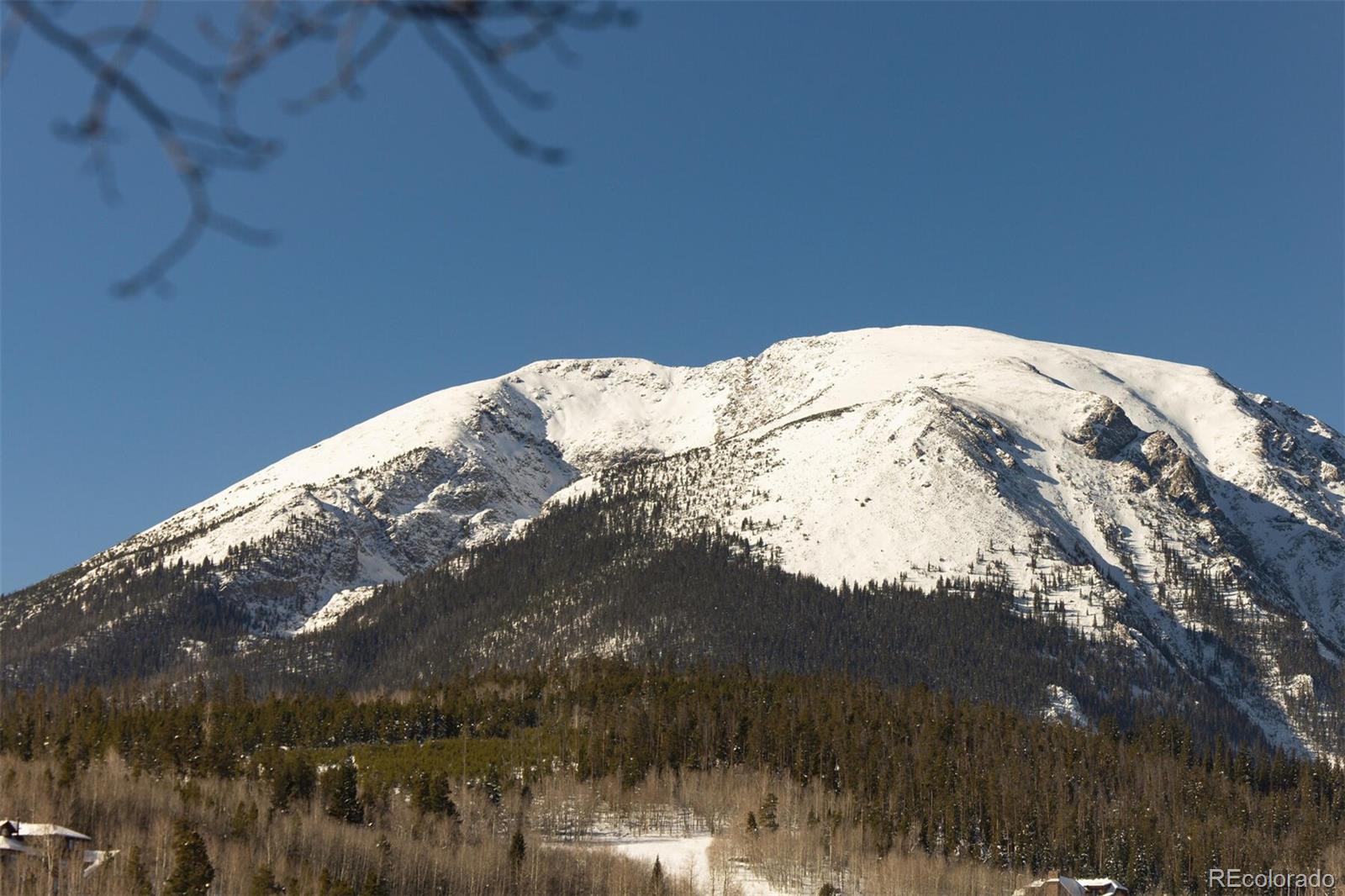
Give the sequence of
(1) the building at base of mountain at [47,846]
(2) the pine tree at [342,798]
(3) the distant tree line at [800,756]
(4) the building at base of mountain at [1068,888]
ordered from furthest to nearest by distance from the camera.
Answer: (3) the distant tree line at [800,756]
(4) the building at base of mountain at [1068,888]
(2) the pine tree at [342,798]
(1) the building at base of mountain at [47,846]

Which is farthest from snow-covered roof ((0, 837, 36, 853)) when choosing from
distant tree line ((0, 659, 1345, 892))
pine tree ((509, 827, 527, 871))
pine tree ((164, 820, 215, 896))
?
pine tree ((509, 827, 527, 871))

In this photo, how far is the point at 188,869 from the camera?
52000mm

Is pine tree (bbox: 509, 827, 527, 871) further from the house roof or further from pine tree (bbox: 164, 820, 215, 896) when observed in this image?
the house roof

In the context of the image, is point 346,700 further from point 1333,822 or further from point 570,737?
point 1333,822

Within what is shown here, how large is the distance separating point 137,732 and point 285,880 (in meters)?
46.1

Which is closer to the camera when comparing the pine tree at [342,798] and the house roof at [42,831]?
the house roof at [42,831]

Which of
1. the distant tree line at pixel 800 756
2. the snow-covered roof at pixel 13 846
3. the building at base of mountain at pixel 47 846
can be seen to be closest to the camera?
the snow-covered roof at pixel 13 846

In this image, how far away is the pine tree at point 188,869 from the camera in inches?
1981

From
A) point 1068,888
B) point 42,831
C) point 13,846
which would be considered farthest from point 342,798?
point 1068,888

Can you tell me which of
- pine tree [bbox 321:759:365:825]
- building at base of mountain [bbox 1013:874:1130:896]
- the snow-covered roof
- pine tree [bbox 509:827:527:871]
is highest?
the snow-covered roof

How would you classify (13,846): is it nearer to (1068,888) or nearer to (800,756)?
(1068,888)

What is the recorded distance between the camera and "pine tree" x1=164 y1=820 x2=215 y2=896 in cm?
5031

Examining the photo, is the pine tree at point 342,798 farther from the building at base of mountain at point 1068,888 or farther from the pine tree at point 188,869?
the building at base of mountain at point 1068,888

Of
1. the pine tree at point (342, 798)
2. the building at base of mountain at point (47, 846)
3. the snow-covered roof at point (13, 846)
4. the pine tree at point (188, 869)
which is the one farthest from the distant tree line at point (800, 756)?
the snow-covered roof at point (13, 846)
